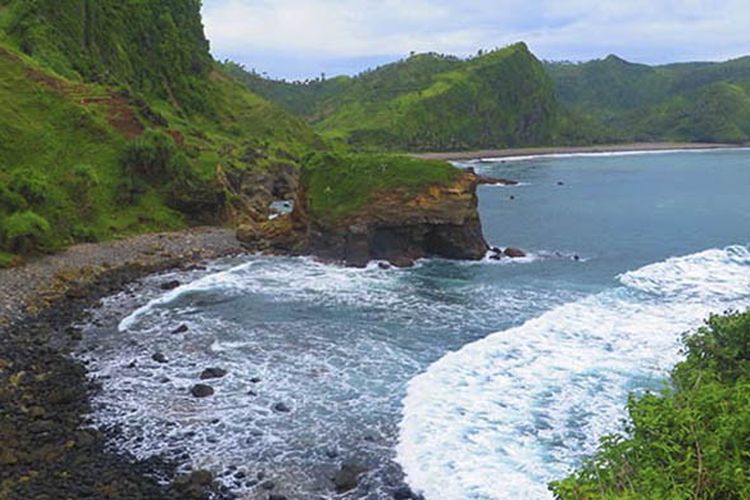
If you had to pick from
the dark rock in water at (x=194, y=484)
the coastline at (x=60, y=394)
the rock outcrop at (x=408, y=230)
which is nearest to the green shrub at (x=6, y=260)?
the coastline at (x=60, y=394)

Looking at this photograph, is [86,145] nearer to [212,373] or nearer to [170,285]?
[170,285]

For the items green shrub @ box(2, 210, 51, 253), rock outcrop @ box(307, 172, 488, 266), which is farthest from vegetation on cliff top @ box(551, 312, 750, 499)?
green shrub @ box(2, 210, 51, 253)

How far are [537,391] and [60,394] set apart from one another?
1949 cm

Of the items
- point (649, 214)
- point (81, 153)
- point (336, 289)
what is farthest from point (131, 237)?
point (649, 214)

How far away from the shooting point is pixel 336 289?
44.7 meters

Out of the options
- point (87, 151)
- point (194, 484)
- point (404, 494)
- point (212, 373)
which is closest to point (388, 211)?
point (212, 373)

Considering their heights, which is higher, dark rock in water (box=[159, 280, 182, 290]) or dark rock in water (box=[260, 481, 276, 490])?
dark rock in water (box=[159, 280, 182, 290])

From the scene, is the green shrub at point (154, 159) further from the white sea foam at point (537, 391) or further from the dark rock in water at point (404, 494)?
the dark rock in water at point (404, 494)

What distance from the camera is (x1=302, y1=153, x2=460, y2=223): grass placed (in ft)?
176

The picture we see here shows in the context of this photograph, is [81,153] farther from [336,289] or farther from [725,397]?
[725,397]

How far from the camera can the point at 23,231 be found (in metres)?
44.6

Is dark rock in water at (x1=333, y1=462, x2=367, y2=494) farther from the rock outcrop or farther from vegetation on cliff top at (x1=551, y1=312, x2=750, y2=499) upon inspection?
the rock outcrop

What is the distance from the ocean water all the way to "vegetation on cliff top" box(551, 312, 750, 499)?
4.90 m

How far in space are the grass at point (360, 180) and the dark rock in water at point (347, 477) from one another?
108 ft
